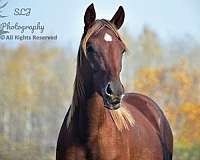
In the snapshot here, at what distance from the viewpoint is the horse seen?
217cm

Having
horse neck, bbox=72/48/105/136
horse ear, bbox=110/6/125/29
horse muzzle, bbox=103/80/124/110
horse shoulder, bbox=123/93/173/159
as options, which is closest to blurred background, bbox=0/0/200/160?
horse shoulder, bbox=123/93/173/159

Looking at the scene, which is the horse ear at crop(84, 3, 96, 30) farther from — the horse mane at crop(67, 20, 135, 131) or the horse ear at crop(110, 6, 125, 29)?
the horse ear at crop(110, 6, 125, 29)

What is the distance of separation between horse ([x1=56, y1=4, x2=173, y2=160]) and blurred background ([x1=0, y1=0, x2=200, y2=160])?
1582mm

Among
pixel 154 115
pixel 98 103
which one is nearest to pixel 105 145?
pixel 98 103

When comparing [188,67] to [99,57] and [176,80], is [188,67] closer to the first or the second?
[176,80]

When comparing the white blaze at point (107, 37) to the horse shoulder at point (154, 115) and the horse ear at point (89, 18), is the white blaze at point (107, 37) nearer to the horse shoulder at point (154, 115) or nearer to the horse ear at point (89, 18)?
the horse ear at point (89, 18)

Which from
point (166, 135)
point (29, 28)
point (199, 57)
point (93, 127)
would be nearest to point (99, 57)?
point (93, 127)

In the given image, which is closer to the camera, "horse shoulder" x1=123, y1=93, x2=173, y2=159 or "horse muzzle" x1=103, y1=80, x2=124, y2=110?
"horse muzzle" x1=103, y1=80, x2=124, y2=110

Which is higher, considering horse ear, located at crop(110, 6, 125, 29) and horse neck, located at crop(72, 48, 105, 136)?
horse ear, located at crop(110, 6, 125, 29)

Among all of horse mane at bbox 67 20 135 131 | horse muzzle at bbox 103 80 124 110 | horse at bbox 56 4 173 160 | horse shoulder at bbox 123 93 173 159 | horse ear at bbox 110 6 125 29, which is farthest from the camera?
horse shoulder at bbox 123 93 173 159

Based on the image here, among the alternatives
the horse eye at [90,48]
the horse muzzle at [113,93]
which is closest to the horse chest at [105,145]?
the horse muzzle at [113,93]

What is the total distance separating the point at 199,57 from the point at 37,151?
1.85 meters

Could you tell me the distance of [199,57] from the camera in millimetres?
4145

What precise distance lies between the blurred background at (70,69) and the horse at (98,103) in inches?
62.3
